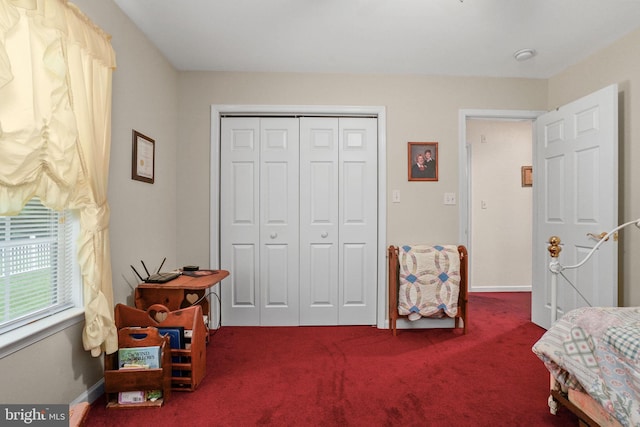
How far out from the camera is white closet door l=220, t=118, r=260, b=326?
294cm

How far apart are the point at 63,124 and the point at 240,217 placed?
166 cm

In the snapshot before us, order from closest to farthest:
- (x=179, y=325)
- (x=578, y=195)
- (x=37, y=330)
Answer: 1. (x=37, y=330)
2. (x=179, y=325)
3. (x=578, y=195)

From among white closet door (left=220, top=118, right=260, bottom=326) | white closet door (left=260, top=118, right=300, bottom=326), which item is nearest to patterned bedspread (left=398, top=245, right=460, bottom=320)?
white closet door (left=260, top=118, right=300, bottom=326)

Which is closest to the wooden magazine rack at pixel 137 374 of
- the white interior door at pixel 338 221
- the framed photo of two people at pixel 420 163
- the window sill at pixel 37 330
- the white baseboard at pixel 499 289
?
the window sill at pixel 37 330

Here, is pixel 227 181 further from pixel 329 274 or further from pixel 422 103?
pixel 422 103

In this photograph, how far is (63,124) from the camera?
141 centimetres

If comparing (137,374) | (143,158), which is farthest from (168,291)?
(143,158)

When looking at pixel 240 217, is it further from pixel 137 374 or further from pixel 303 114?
pixel 137 374

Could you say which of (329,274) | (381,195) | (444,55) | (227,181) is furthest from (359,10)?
(329,274)

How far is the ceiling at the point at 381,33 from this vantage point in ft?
6.61

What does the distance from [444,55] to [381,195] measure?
1.28 metres

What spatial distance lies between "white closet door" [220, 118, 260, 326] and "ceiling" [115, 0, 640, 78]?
2.11 feet

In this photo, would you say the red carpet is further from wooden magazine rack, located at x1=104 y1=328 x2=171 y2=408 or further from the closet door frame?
the closet door frame

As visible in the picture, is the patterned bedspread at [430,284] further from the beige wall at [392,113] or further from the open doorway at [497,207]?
the open doorway at [497,207]
